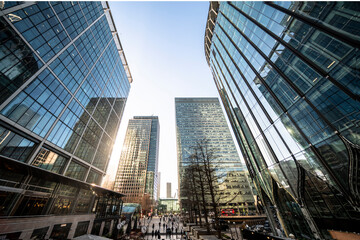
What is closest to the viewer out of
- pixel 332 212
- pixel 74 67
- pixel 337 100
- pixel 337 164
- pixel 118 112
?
pixel 337 100

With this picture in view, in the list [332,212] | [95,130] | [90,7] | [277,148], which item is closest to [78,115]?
[95,130]

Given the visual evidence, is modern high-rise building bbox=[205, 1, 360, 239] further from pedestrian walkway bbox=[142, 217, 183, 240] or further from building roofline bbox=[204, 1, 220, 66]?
pedestrian walkway bbox=[142, 217, 183, 240]

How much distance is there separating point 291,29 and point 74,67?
33.3 metres

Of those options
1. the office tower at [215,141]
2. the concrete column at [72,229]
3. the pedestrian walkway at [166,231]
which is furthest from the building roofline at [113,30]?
the office tower at [215,141]

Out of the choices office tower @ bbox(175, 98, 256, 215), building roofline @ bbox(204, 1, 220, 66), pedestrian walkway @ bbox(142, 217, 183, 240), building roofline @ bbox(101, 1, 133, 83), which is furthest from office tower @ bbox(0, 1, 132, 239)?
office tower @ bbox(175, 98, 256, 215)

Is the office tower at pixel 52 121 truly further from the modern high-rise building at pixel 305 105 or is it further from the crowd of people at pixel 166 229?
the modern high-rise building at pixel 305 105

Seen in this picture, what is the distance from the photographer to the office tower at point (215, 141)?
65.2 m

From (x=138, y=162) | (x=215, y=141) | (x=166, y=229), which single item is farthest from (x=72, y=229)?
(x=138, y=162)

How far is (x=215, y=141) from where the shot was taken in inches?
3295

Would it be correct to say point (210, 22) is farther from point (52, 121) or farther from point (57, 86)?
point (52, 121)

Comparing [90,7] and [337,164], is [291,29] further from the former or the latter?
[90,7]

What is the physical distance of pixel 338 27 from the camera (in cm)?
946

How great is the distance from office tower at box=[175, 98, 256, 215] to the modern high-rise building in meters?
47.8

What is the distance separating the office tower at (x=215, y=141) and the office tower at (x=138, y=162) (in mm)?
43711
